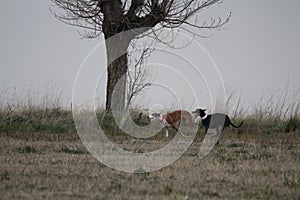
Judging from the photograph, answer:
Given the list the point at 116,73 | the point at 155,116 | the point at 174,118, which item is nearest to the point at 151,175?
the point at 174,118

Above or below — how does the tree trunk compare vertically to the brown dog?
above

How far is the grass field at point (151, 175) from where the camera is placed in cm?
573

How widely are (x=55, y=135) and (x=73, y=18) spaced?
3.83 m

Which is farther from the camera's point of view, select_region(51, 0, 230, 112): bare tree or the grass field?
select_region(51, 0, 230, 112): bare tree

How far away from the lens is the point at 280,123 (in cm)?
1498

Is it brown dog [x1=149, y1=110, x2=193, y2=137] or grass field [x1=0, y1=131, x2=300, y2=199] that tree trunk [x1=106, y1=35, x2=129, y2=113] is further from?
grass field [x1=0, y1=131, x2=300, y2=199]

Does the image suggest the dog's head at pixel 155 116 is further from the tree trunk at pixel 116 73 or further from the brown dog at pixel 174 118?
the tree trunk at pixel 116 73

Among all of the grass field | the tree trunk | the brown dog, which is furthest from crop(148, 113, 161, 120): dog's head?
the grass field

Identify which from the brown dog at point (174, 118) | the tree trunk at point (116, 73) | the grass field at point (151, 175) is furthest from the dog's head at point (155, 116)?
the grass field at point (151, 175)

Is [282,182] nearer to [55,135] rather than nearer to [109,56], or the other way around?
[55,135]

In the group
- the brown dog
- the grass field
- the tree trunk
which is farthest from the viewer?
the tree trunk

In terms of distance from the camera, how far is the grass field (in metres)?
5.73

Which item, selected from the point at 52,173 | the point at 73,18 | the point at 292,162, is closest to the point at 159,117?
the point at 73,18

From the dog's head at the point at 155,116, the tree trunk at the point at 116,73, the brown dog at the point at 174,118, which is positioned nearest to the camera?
the brown dog at the point at 174,118
